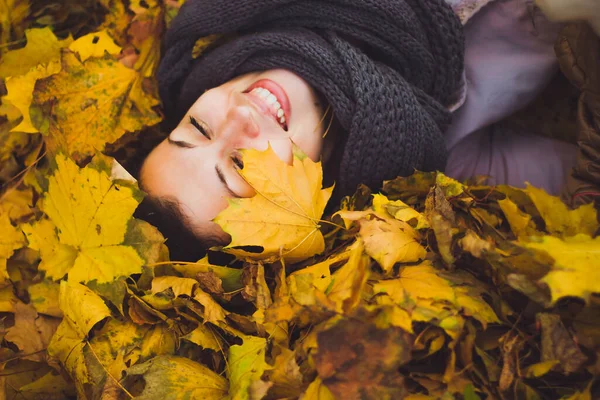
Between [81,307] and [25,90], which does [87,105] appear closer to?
[25,90]

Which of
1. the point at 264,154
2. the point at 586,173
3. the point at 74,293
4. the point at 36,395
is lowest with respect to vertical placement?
the point at 36,395

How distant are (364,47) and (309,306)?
79 cm

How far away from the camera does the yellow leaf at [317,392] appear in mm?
727

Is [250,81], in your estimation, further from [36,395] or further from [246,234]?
[36,395]

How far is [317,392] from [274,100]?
0.67 m

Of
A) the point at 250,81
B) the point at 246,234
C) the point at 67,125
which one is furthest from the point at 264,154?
the point at 67,125

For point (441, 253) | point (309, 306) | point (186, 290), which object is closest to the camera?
point (309, 306)

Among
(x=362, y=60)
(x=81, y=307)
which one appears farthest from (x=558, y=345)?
(x=81, y=307)

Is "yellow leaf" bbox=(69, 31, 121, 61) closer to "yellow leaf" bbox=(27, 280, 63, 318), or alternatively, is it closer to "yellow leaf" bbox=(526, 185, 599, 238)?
"yellow leaf" bbox=(27, 280, 63, 318)

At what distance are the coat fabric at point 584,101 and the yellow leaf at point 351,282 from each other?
0.65 m

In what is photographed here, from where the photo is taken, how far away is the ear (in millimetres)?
1060

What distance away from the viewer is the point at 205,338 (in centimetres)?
94

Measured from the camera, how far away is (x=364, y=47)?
1.27 meters

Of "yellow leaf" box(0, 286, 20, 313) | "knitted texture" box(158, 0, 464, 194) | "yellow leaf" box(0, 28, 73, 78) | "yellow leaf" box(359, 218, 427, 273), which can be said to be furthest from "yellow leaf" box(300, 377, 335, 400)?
"yellow leaf" box(0, 28, 73, 78)
